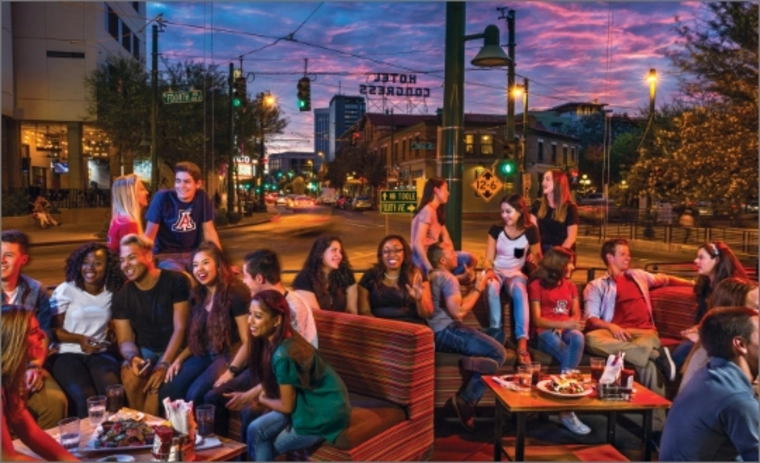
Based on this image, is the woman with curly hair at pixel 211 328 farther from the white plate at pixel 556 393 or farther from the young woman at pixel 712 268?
the young woman at pixel 712 268

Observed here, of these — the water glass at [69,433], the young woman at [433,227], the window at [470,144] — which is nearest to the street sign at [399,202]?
the young woman at [433,227]

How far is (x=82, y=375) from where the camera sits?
380cm

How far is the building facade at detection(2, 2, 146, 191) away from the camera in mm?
6922

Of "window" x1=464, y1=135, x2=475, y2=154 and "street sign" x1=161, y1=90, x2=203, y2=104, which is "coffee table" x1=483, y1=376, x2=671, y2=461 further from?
"window" x1=464, y1=135, x2=475, y2=154

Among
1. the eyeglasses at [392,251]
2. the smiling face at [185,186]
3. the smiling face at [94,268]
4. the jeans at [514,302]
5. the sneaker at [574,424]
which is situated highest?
the smiling face at [185,186]

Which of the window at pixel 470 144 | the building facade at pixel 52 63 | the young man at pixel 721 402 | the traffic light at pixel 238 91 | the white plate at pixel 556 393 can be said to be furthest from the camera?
the window at pixel 470 144

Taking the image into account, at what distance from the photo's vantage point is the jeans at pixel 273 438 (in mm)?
3082

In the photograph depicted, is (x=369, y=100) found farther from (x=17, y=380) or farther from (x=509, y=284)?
(x=17, y=380)

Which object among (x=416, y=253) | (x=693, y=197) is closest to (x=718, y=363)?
(x=416, y=253)

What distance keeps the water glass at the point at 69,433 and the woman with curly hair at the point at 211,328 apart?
3.19 ft

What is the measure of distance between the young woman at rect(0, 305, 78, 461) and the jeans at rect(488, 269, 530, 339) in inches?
131

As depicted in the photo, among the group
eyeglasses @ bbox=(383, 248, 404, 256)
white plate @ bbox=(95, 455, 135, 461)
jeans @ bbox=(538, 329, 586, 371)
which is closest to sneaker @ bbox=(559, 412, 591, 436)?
jeans @ bbox=(538, 329, 586, 371)

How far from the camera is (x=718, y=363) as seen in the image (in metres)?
2.35

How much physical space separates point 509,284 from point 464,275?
2.04ft
